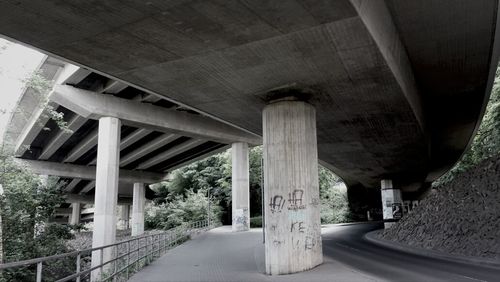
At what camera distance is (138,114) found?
25641mm

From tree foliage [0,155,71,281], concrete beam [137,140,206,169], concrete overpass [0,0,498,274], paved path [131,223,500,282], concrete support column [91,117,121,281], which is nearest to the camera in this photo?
concrete overpass [0,0,498,274]

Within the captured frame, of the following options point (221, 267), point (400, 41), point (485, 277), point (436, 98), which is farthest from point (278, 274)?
point (436, 98)

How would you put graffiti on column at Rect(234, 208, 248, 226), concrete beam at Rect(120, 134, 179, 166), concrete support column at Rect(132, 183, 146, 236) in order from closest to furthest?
graffiti on column at Rect(234, 208, 248, 226)
concrete beam at Rect(120, 134, 179, 166)
concrete support column at Rect(132, 183, 146, 236)

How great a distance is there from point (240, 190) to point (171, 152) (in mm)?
8978

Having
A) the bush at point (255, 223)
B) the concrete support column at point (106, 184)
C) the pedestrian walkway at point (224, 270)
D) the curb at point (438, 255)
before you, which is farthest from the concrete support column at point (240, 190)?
the pedestrian walkway at point (224, 270)

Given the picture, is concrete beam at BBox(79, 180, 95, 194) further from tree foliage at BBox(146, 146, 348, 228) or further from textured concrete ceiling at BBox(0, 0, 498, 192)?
textured concrete ceiling at BBox(0, 0, 498, 192)

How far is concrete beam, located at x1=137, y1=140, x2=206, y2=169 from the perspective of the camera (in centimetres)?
3738

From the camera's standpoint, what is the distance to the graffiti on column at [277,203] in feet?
40.5

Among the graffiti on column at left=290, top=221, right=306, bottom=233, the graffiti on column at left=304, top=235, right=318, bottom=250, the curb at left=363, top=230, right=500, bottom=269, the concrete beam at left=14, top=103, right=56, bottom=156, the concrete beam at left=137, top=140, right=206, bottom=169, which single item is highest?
the concrete beam at left=14, top=103, right=56, bottom=156

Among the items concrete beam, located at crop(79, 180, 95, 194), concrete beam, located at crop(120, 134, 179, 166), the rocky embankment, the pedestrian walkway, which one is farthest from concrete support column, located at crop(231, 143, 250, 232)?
concrete beam, located at crop(79, 180, 95, 194)

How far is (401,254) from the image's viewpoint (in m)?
18.2

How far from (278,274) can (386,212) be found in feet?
96.7

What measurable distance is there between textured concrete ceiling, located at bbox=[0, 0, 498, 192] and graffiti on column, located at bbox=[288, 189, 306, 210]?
3.40 metres

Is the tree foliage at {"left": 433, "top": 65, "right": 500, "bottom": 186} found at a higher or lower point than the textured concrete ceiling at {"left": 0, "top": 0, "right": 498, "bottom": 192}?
higher
